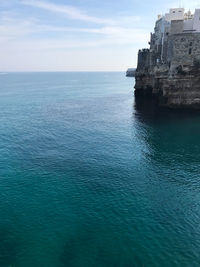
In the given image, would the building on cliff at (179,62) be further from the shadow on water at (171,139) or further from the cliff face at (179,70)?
the shadow on water at (171,139)

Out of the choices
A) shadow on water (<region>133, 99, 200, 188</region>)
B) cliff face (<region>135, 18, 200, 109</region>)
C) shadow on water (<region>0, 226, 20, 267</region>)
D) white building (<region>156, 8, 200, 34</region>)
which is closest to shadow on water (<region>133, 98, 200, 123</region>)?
shadow on water (<region>133, 99, 200, 188</region>)

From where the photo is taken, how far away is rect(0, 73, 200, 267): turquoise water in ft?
97.0

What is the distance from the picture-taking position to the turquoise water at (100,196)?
29.6 metres

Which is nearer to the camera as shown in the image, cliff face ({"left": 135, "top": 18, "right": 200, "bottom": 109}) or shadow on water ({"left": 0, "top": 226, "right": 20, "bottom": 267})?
shadow on water ({"left": 0, "top": 226, "right": 20, "bottom": 267})

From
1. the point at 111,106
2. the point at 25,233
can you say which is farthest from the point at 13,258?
the point at 111,106

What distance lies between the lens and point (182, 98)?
9850 centimetres

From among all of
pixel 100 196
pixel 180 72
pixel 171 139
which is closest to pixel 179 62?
pixel 180 72

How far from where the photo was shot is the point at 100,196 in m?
41.1

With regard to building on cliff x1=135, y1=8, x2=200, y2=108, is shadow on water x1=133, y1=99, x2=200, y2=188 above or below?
below

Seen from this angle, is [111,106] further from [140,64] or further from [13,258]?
[13,258]

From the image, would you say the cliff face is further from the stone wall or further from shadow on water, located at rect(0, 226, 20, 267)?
shadow on water, located at rect(0, 226, 20, 267)

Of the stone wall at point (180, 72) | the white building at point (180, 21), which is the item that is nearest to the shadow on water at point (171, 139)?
the stone wall at point (180, 72)

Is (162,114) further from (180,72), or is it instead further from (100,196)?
(100,196)

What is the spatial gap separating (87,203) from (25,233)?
35.3 feet
